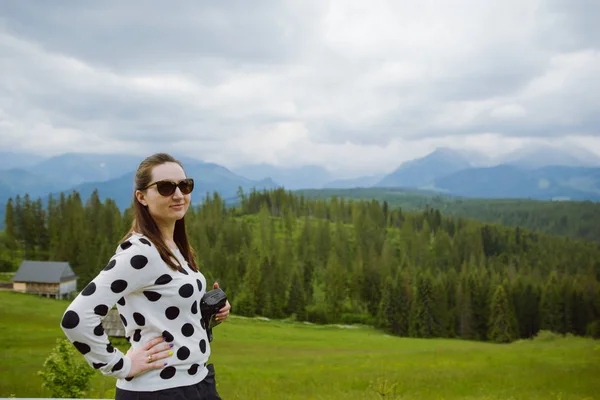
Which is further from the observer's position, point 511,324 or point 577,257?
point 577,257

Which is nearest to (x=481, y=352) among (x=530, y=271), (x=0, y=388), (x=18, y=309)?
(x=0, y=388)

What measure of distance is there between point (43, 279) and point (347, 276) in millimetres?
33369

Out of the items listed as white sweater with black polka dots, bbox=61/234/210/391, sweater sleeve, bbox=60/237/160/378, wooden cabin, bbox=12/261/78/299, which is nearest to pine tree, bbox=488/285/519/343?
wooden cabin, bbox=12/261/78/299

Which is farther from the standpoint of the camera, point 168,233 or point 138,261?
point 168,233

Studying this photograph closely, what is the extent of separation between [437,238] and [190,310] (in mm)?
76161

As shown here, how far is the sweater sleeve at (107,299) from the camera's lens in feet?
6.79

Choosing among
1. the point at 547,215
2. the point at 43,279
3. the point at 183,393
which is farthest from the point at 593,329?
the point at 547,215

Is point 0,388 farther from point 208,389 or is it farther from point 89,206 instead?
point 89,206

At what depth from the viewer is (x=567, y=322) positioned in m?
47.3

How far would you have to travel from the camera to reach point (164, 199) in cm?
248

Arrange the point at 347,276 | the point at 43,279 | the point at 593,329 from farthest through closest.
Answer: the point at 347,276, the point at 593,329, the point at 43,279

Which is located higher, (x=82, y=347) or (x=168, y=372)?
(x=82, y=347)

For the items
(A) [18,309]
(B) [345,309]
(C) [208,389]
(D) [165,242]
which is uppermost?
(D) [165,242]

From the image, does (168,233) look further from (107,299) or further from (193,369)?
(193,369)
